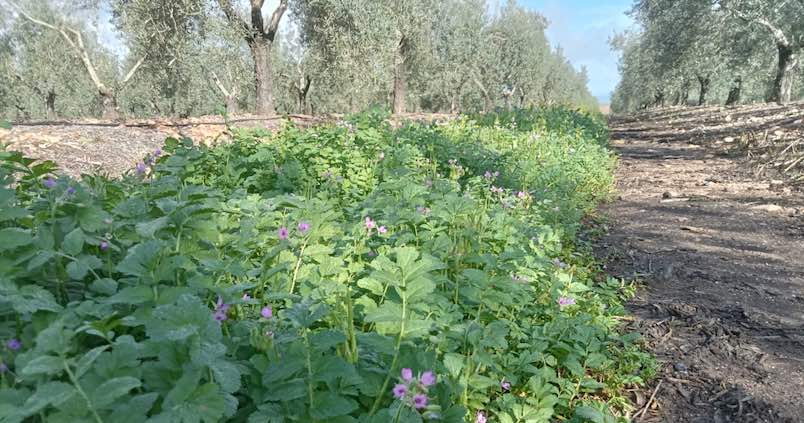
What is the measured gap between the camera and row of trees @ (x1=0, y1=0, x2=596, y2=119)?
1291cm

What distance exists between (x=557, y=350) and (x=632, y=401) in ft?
1.66

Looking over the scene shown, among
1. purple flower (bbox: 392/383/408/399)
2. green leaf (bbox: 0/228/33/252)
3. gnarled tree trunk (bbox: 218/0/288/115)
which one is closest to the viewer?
purple flower (bbox: 392/383/408/399)

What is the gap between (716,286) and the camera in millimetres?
3771

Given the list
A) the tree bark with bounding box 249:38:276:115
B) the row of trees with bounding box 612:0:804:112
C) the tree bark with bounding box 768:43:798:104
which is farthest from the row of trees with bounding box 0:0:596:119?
the tree bark with bounding box 768:43:798:104

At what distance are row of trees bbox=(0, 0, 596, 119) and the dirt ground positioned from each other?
388 cm

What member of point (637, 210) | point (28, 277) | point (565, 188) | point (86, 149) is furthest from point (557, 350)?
point (86, 149)

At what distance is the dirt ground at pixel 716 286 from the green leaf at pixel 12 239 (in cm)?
280

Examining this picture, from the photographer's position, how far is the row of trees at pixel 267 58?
12.9 m

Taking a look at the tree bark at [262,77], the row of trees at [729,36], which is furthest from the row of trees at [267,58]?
the row of trees at [729,36]

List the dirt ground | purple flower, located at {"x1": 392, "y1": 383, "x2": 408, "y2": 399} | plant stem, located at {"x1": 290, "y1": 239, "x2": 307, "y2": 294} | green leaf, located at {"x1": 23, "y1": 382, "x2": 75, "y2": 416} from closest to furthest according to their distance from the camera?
green leaf, located at {"x1": 23, "y1": 382, "x2": 75, "y2": 416} → purple flower, located at {"x1": 392, "y1": 383, "x2": 408, "y2": 399} → plant stem, located at {"x1": 290, "y1": 239, "x2": 307, "y2": 294} → the dirt ground

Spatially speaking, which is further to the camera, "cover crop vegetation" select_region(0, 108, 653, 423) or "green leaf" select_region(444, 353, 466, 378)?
"green leaf" select_region(444, 353, 466, 378)

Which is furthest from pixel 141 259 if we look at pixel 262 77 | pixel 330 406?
pixel 262 77

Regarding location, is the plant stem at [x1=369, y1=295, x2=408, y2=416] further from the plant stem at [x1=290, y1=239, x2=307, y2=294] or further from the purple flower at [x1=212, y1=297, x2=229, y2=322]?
the plant stem at [x1=290, y1=239, x2=307, y2=294]

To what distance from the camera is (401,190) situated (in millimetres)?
3654
